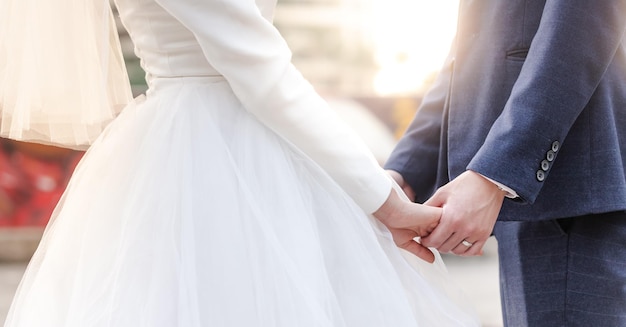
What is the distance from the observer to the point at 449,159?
178 centimetres

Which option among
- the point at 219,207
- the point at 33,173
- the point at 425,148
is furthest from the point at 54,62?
the point at 33,173

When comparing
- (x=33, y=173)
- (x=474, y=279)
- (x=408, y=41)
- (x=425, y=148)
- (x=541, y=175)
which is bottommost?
(x=408, y=41)

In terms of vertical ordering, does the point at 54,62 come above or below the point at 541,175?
above

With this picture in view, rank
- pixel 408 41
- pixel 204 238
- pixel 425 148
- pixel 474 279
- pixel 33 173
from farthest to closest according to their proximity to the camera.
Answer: pixel 408 41, pixel 33 173, pixel 474 279, pixel 425 148, pixel 204 238

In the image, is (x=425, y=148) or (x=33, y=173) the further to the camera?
(x=33, y=173)

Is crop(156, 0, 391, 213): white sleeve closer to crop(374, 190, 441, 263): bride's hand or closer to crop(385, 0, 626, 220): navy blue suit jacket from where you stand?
crop(374, 190, 441, 263): bride's hand

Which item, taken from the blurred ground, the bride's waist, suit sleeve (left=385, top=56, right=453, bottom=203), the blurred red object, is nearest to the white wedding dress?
the bride's waist

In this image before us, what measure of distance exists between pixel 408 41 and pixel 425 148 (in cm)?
1976

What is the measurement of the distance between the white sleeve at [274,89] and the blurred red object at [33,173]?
6.81m

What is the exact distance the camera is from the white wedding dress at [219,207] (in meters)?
1.38

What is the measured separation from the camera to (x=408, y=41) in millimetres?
21406

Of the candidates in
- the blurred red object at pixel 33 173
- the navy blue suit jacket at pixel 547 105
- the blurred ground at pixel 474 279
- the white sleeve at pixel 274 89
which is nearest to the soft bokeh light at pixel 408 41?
the blurred ground at pixel 474 279

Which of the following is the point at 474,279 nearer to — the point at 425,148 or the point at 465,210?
the point at 425,148

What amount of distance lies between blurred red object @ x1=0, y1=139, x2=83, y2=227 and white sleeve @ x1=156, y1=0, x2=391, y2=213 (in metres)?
6.81
